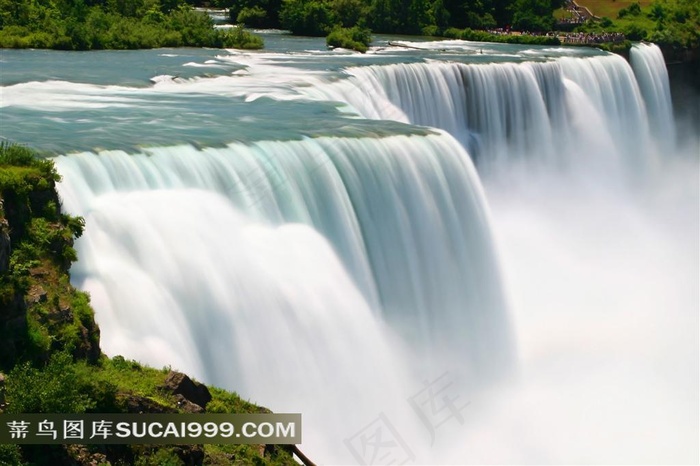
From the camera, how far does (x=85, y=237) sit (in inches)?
556

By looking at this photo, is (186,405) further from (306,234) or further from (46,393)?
(306,234)

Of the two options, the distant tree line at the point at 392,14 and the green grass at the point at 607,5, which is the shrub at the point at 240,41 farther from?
the green grass at the point at 607,5

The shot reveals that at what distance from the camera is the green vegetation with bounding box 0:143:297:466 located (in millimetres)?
10422

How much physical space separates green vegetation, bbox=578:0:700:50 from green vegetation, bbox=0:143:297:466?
37.0 meters

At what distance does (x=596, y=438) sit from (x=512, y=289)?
12.5ft

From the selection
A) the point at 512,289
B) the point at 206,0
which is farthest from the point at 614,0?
the point at 512,289

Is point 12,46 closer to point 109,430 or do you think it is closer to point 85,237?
Result: point 85,237

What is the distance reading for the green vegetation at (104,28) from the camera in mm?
35625

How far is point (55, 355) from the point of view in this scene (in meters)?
11.7

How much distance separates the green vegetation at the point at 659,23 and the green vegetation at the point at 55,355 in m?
37.0

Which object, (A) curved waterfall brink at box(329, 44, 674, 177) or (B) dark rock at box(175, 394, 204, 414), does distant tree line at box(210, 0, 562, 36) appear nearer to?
(A) curved waterfall brink at box(329, 44, 674, 177)

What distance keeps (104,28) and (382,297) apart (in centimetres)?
2410

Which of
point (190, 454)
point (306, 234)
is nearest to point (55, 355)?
point (190, 454)

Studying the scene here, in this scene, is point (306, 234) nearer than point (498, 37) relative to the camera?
Yes
